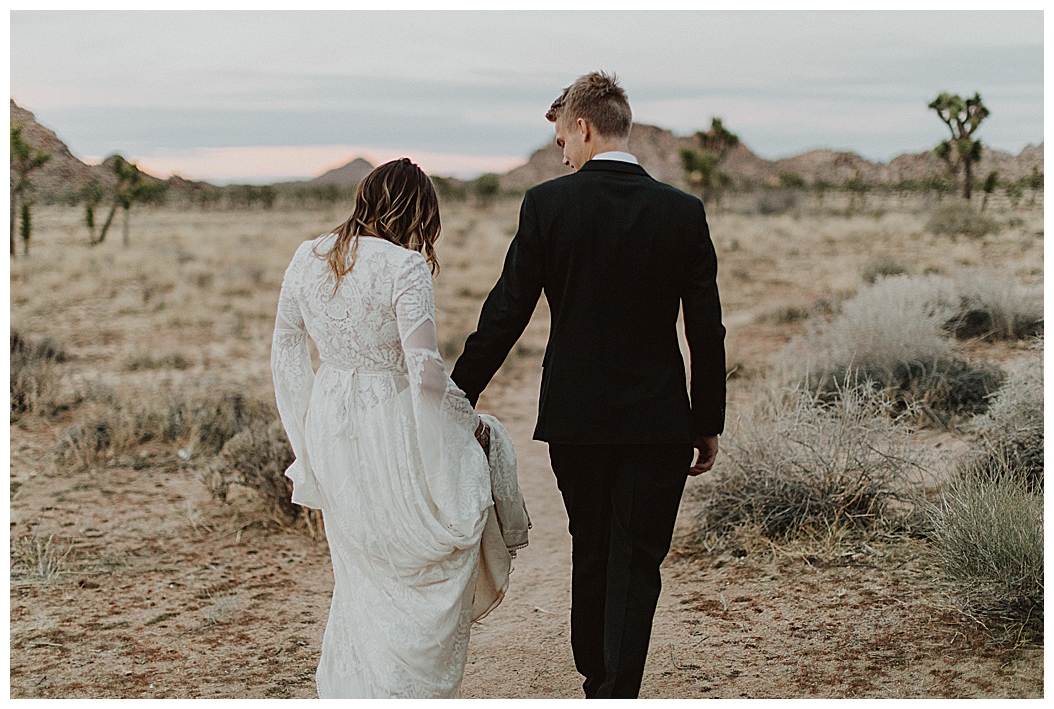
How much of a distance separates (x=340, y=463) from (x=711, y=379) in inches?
46.2

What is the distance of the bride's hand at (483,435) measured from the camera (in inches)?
122

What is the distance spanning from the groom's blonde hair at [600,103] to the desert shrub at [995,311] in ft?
22.9

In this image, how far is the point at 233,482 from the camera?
19.6 ft

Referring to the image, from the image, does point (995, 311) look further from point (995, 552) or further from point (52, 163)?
point (52, 163)

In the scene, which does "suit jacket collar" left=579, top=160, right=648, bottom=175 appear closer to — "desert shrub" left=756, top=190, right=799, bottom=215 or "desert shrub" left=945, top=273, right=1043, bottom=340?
"desert shrub" left=945, top=273, right=1043, bottom=340

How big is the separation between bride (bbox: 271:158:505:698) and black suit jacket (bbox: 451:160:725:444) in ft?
0.81

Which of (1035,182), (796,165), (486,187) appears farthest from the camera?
(796,165)

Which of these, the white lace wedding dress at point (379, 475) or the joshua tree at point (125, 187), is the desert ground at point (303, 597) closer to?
the white lace wedding dress at point (379, 475)

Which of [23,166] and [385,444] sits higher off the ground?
[23,166]

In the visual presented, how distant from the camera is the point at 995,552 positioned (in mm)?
3842

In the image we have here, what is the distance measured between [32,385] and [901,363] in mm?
7495

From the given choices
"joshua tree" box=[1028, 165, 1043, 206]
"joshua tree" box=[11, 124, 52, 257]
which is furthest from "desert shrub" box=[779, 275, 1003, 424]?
"joshua tree" box=[1028, 165, 1043, 206]

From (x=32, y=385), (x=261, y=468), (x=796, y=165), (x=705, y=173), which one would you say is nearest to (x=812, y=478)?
(x=261, y=468)
